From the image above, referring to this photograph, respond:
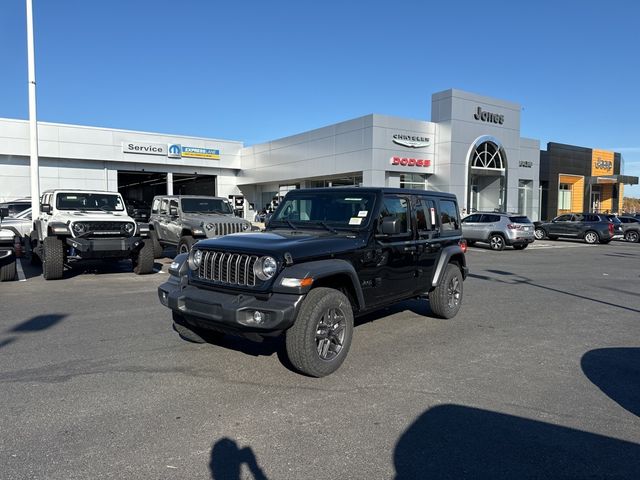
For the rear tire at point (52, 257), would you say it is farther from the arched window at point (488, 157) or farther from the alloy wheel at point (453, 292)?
the arched window at point (488, 157)

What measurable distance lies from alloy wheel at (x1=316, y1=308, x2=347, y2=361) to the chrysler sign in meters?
24.7

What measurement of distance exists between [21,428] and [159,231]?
12011 millimetres

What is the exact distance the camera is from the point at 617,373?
5098mm

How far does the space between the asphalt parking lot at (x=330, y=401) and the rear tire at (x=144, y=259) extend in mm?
4137

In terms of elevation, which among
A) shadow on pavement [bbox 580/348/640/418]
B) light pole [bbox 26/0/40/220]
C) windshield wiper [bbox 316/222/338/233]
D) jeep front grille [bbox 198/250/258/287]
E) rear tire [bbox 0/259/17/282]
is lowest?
shadow on pavement [bbox 580/348/640/418]

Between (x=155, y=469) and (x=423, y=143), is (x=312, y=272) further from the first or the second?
(x=423, y=143)

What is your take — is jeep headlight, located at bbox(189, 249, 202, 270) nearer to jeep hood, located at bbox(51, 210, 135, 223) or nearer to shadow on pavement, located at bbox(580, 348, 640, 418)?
shadow on pavement, located at bbox(580, 348, 640, 418)

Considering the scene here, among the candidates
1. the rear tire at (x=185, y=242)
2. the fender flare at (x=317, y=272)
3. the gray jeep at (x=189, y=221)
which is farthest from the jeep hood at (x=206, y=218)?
the fender flare at (x=317, y=272)

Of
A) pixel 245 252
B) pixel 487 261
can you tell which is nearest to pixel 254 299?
pixel 245 252

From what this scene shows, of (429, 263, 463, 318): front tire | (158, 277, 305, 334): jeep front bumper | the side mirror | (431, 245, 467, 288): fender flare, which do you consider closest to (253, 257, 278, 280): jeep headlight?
(158, 277, 305, 334): jeep front bumper

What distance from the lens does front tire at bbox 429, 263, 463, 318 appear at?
7148mm

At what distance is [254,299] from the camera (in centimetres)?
464

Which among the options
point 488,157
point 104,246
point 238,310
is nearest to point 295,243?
point 238,310

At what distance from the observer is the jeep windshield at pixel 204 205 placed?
14.3m
